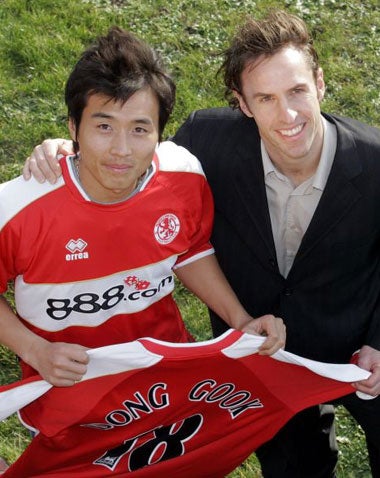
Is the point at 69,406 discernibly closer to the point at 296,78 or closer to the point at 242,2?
the point at 296,78

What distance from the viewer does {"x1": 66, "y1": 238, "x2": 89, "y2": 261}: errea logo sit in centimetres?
342

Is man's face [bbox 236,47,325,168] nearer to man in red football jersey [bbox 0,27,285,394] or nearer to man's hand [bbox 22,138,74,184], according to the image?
man in red football jersey [bbox 0,27,285,394]

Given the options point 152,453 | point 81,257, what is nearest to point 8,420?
point 152,453

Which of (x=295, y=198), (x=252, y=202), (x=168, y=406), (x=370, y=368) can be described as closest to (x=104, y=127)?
(x=252, y=202)

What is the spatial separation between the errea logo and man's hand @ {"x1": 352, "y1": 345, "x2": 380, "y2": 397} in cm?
113

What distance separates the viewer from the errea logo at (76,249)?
3.42 meters

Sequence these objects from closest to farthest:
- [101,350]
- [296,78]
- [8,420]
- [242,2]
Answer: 1. [101,350]
2. [296,78]
3. [8,420]
4. [242,2]

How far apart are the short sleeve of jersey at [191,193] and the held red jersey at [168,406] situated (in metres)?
0.54

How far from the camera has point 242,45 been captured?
3766 millimetres

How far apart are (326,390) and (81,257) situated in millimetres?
1070

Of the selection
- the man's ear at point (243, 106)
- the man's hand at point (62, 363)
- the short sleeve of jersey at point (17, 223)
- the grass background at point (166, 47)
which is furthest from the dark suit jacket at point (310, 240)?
the grass background at point (166, 47)

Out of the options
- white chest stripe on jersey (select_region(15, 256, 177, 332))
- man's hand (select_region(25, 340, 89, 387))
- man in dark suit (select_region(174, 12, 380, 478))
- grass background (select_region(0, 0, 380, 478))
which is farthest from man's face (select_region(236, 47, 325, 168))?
grass background (select_region(0, 0, 380, 478))

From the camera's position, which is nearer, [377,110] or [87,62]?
[87,62]

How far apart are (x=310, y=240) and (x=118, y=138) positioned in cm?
89
